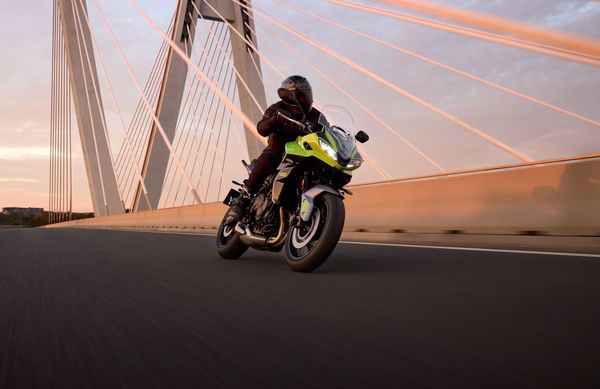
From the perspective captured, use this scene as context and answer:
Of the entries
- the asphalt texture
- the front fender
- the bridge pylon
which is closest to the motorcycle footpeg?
the asphalt texture

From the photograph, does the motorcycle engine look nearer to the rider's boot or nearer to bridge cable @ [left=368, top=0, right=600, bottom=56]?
the rider's boot

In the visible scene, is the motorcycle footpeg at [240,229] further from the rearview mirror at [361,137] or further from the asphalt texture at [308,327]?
the rearview mirror at [361,137]

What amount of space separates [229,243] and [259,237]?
0.78 m

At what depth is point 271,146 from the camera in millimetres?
5941

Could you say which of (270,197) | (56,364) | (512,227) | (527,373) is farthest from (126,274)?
(512,227)

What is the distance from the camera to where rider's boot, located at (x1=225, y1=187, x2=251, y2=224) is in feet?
20.5

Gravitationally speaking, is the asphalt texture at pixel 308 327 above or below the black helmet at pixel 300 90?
below

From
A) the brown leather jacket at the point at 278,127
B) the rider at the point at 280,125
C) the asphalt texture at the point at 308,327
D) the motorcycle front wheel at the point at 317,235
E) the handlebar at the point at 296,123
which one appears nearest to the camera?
the asphalt texture at the point at 308,327

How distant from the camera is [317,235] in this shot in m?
4.96

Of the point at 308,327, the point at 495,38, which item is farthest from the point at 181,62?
the point at 308,327

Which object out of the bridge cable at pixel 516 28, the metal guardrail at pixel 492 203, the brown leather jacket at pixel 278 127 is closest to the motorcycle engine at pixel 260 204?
the brown leather jacket at pixel 278 127

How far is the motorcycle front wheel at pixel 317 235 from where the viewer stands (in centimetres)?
471

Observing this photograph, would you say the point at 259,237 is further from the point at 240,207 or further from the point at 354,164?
the point at 354,164

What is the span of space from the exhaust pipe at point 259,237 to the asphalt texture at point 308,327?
616 millimetres
